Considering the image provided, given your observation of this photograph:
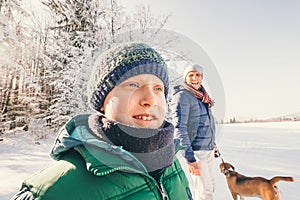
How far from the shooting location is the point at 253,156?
676 cm

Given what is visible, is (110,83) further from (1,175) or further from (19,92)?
(19,92)

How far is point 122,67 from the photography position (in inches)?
38.7

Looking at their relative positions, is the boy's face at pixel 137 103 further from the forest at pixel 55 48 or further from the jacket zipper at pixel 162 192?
the forest at pixel 55 48

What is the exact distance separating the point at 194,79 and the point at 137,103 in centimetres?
203

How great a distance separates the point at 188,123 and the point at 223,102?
72 centimetres

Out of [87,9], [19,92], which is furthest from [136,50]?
[19,92]

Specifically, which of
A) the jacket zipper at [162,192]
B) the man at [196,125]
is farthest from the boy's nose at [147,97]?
the man at [196,125]

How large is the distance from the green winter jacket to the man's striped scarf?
77.5 inches

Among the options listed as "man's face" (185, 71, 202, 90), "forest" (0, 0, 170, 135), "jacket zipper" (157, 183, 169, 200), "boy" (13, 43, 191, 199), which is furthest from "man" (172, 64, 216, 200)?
"forest" (0, 0, 170, 135)

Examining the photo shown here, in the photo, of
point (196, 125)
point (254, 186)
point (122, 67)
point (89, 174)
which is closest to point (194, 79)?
point (196, 125)

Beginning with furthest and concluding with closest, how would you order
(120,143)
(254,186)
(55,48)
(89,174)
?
1. (55,48)
2. (254,186)
3. (120,143)
4. (89,174)

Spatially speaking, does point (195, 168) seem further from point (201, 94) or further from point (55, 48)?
point (55, 48)

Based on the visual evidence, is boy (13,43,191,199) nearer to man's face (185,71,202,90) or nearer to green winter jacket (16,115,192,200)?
green winter jacket (16,115,192,200)

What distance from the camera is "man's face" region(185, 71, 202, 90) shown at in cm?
278
